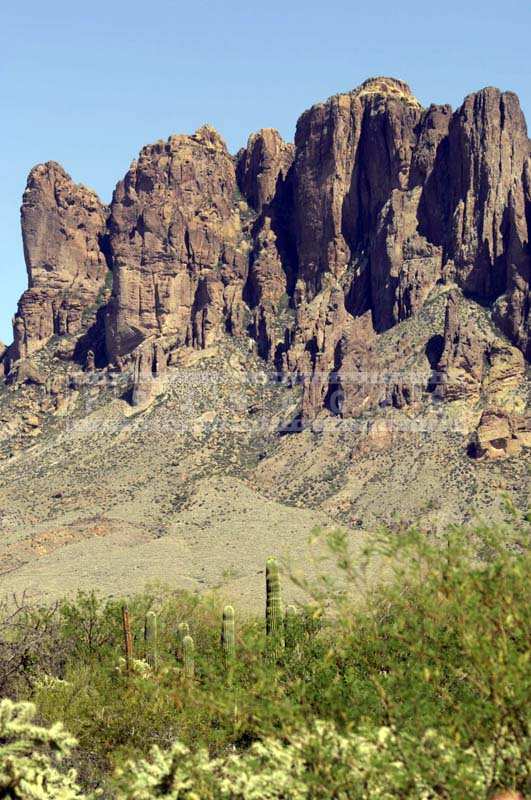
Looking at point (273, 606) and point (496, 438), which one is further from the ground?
point (496, 438)

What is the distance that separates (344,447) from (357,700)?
7751 centimetres

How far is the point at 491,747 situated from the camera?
1148 cm

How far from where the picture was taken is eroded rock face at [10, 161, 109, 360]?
12600cm

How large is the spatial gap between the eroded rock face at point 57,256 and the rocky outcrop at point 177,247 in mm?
4798

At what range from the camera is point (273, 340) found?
4469 inches

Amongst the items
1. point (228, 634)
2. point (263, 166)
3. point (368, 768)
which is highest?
point (263, 166)

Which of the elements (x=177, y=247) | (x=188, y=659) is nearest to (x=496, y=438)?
Result: (x=177, y=247)

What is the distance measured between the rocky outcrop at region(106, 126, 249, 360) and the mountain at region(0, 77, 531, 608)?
0.82 feet

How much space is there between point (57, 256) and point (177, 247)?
17.1m

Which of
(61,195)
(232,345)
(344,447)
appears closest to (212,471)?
(344,447)

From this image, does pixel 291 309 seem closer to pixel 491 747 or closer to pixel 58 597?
pixel 58 597

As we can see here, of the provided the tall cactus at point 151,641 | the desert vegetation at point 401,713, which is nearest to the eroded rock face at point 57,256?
the tall cactus at point 151,641

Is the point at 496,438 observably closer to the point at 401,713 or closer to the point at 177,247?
the point at 177,247

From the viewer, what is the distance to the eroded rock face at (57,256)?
413ft
